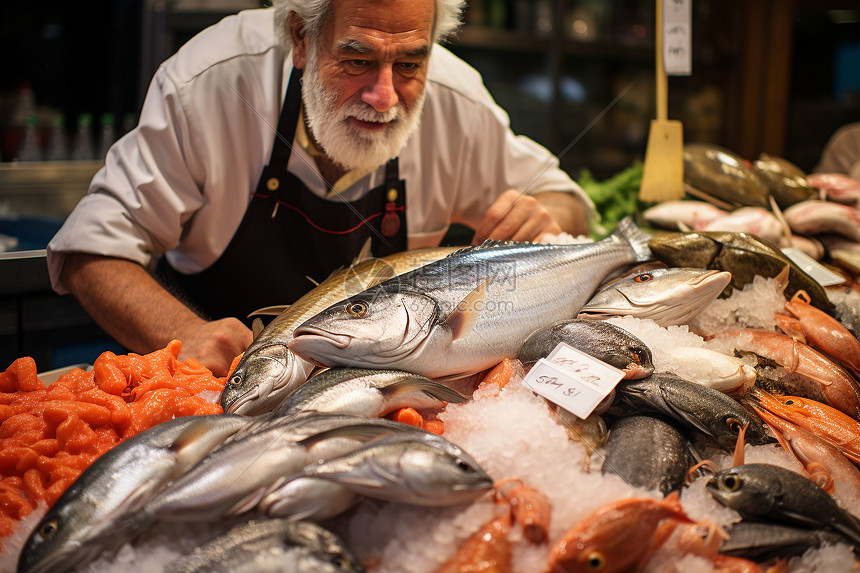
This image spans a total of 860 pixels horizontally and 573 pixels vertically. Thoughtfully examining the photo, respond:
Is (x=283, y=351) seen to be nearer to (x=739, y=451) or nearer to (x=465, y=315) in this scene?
(x=465, y=315)

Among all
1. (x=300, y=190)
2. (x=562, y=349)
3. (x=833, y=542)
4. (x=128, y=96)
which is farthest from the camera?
(x=128, y=96)

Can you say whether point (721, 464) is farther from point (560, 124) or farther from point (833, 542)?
point (560, 124)

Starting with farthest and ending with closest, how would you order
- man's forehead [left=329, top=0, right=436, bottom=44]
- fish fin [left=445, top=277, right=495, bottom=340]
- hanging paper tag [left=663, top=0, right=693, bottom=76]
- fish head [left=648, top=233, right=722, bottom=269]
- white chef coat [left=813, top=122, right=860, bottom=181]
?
white chef coat [left=813, top=122, right=860, bottom=181]
hanging paper tag [left=663, top=0, right=693, bottom=76]
man's forehead [left=329, top=0, right=436, bottom=44]
fish head [left=648, top=233, right=722, bottom=269]
fish fin [left=445, top=277, right=495, bottom=340]

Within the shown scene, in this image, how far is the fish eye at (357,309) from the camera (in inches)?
49.4

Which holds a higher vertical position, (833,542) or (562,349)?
(562,349)

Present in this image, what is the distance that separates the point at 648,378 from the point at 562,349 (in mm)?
174

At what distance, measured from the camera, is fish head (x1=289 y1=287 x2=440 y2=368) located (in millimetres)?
1213

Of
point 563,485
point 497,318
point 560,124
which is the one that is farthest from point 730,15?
point 563,485

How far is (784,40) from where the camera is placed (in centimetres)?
552

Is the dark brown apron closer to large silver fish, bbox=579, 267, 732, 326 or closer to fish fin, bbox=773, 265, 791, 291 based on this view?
large silver fish, bbox=579, 267, 732, 326

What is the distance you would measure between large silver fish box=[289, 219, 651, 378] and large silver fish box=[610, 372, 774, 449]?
0.28 m

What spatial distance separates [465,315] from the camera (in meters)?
1.33

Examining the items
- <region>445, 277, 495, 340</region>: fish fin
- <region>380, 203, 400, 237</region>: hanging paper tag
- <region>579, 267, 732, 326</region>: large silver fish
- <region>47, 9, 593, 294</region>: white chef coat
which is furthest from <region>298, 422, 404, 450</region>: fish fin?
<region>380, 203, 400, 237</region>: hanging paper tag

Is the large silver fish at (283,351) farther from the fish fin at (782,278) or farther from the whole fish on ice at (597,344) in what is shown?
the fish fin at (782,278)
